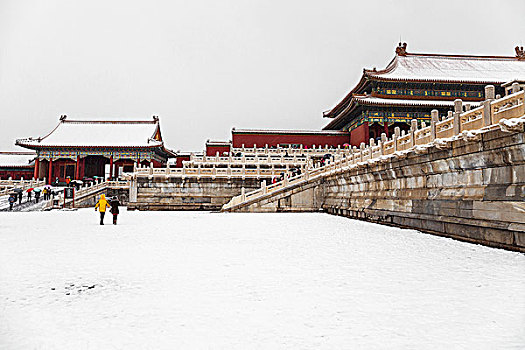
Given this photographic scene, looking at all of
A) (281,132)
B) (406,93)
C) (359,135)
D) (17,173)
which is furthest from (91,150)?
(406,93)

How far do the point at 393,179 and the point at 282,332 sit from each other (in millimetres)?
10593

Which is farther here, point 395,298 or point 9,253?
point 9,253

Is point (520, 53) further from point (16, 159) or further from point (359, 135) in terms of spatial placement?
point (16, 159)

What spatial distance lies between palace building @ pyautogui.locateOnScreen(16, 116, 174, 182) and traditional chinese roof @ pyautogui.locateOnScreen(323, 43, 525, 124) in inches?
798

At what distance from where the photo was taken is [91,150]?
3647 centimetres

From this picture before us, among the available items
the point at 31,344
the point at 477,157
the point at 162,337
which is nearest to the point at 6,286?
the point at 31,344

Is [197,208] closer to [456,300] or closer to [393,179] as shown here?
[393,179]

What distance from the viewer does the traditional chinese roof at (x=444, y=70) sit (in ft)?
103

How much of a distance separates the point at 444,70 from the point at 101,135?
117ft

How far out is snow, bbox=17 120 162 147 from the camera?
121 ft

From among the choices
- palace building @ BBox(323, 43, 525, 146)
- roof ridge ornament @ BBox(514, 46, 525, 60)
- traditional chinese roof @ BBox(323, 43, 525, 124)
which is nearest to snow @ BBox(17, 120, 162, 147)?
palace building @ BBox(323, 43, 525, 146)

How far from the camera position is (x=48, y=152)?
36.3 meters

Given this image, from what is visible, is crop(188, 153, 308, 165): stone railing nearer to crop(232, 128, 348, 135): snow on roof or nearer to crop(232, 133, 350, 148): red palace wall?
crop(232, 133, 350, 148): red palace wall

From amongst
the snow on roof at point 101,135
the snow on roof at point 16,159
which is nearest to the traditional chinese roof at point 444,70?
the snow on roof at point 101,135
